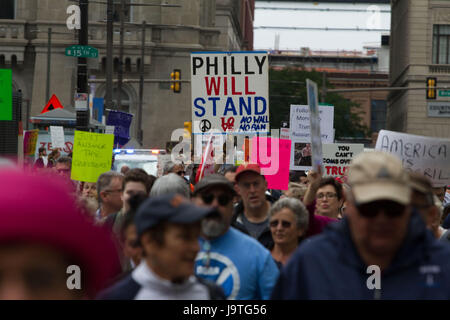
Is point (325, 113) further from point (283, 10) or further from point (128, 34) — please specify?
point (283, 10)

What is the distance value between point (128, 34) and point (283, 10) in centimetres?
8869

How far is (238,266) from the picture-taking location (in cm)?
552

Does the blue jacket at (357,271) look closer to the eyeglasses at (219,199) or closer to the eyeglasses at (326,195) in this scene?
the eyeglasses at (219,199)

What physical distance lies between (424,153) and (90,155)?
6.21 m

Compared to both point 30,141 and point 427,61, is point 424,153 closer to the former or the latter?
point 30,141

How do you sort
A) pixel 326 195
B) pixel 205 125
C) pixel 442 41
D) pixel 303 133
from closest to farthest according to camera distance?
pixel 326 195, pixel 205 125, pixel 303 133, pixel 442 41

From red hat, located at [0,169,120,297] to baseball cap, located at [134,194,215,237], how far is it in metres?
1.73

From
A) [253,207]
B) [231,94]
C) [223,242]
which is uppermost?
[231,94]

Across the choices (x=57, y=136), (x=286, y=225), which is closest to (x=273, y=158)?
(x=286, y=225)

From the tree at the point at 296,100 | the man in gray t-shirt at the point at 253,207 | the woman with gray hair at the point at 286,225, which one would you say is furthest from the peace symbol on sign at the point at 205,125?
the tree at the point at 296,100

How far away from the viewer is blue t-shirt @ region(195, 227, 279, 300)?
547cm

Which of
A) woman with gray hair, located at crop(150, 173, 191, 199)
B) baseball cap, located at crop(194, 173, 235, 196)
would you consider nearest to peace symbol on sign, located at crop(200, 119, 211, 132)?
woman with gray hair, located at crop(150, 173, 191, 199)

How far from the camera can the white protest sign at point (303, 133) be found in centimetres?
1588
